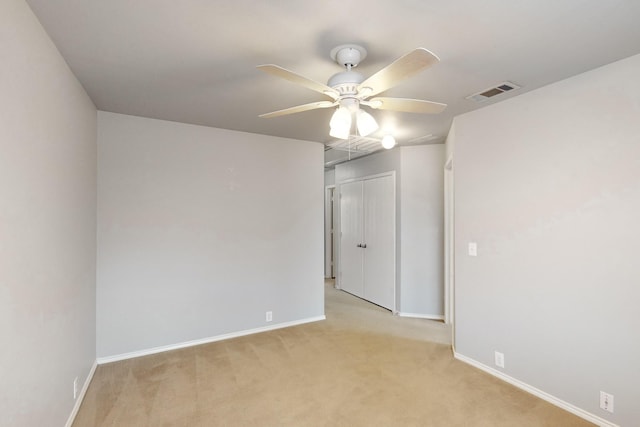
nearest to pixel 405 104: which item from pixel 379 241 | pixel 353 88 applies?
pixel 353 88

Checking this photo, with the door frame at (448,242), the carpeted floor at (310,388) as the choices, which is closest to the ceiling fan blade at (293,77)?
the carpeted floor at (310,388)

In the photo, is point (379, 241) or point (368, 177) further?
point (368, 177)

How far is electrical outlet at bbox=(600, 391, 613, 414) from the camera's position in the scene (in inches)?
79.2

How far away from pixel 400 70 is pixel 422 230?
125 inches

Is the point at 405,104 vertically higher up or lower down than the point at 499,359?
higher up

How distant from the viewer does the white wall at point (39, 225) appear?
131 centimetres

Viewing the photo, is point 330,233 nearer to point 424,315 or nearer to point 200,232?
point 424,315

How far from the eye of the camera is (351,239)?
540 cm

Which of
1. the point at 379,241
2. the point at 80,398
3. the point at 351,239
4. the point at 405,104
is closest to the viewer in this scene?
the point at 405,104

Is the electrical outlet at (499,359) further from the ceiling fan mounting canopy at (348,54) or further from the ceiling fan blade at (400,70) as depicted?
the ceiling fan mounting canopy at (348,54)

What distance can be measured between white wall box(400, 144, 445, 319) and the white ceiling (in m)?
1.75

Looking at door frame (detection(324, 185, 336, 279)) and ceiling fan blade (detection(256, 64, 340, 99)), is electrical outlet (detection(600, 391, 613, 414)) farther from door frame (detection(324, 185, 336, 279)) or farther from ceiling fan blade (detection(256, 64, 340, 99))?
door frame (detection(324, 185, 336, 279))

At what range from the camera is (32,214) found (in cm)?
154

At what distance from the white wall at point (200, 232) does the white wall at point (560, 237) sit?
1.99 m
